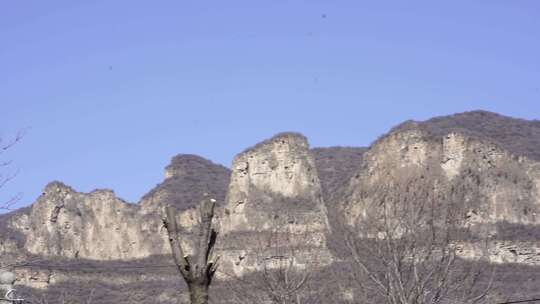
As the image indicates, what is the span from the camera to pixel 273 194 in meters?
157

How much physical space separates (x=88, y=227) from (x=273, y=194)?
29.5 m

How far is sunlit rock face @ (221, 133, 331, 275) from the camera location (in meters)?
152

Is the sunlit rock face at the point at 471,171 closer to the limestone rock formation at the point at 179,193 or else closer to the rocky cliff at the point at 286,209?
the rocky cliff at the point at 286,209

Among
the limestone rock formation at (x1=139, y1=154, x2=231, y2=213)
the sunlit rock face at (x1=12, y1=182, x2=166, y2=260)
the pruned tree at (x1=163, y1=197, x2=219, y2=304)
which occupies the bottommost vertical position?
the pruned tree at (x1=163, y1=197, x2=219, y2=304)

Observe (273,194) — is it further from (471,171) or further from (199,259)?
(199,259)

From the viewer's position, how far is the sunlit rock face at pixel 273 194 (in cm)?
15212

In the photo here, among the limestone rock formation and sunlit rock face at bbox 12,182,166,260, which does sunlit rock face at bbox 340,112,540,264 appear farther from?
sunlit rock face at bbox 12,182,166,260

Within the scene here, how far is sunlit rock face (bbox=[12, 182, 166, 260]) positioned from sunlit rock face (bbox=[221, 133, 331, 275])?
64.0 feet

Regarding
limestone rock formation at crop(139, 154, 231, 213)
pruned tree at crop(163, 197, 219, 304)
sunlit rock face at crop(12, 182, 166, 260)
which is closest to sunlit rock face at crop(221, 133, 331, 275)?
limestone rock formation at crop(139, 154, 231, 213)

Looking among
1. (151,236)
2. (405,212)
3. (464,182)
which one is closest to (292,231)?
(464,182)

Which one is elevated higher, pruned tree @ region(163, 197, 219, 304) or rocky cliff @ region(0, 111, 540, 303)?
rocky cliff @ region(0, 111, 540, 303)

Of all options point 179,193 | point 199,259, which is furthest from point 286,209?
point 199,259

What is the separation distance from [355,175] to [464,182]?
20968 mm

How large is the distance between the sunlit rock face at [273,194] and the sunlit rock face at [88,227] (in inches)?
768
